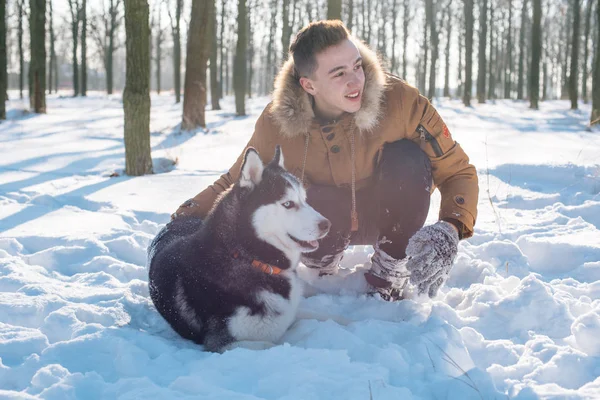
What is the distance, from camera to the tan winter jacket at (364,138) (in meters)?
3.06

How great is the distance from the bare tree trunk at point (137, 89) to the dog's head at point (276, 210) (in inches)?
185

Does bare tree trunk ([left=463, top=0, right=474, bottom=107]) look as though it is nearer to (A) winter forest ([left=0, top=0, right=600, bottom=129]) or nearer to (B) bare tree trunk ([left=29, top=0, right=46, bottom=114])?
(A) winter forest ([left=0, top=0, right=600, bottom=129])

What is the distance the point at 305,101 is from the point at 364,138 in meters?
0.46

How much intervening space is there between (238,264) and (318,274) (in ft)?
3.65

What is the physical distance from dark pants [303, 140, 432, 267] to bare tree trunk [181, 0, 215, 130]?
27.6 ft

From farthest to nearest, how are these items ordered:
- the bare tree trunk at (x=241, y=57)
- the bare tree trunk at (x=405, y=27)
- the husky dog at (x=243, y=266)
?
1. the bare tree trunk at (x=405, y=27)
2. the bare tree trunk at (x=241, y=57)
3. the husky dog at (x=243, y=266)

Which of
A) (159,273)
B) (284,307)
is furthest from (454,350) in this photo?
(159,273)

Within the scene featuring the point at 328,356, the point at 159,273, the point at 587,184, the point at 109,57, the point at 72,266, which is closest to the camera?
the point at 328,356

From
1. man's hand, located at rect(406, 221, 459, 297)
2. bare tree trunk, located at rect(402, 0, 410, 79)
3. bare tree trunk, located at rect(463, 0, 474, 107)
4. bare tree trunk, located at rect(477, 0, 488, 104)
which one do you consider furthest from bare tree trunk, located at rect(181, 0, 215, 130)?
bare tree trunk, located at rect(402, 0, 410, 79)

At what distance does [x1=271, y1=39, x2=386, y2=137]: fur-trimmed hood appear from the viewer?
10.1 ft

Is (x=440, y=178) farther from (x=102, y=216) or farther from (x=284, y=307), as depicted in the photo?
(x=102, y=216)

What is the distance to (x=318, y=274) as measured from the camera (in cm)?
360

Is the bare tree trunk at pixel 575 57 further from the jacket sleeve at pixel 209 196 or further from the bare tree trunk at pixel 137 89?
the jacket sleeve at pixel 209 196

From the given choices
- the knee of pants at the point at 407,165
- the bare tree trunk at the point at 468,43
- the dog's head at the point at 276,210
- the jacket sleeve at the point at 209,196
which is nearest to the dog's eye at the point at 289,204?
the dog's head at the point at 276,210
